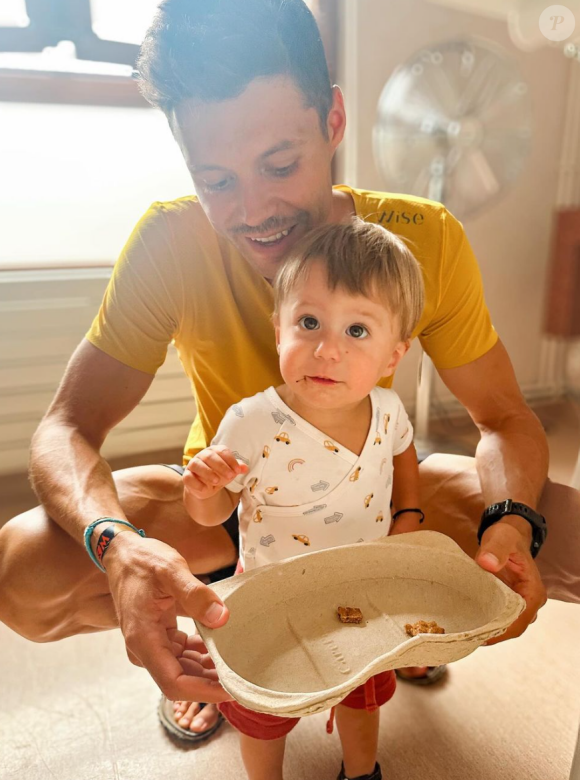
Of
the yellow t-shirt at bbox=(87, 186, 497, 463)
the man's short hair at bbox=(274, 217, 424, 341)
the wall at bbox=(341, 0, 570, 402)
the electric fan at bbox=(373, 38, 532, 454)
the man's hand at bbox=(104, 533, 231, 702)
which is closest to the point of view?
the man's hand at bbox=(104, 533, 231, 702)

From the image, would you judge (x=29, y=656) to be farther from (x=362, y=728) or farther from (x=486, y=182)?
(x=486, y=182)

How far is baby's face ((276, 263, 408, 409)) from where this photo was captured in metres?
0.86

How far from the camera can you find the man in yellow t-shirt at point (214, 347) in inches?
36.9

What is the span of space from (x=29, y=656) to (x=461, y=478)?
1.09m

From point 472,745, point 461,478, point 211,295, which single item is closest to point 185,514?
point 211,295

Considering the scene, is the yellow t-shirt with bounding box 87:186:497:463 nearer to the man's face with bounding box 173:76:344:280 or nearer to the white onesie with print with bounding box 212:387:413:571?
the man's face with bounding box 173:76:344:280

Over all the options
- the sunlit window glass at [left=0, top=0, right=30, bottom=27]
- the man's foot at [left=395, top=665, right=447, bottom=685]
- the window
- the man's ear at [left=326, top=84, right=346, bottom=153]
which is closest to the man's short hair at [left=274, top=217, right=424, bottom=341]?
the man's ear at [left=326, top=84, right=346, bottom=153]

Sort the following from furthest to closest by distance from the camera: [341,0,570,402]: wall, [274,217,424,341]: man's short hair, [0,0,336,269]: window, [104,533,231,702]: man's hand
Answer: [341,0,570,402]: wall → [0,0,336,269]: window → [274,217,424,341]: man's short hair → [104,533,231,702]: man's hand

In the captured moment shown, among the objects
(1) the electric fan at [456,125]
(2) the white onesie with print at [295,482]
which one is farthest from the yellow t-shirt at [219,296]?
(1) the electric fan at [456,125]

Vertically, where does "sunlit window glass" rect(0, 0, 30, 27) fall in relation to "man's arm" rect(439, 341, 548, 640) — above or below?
above

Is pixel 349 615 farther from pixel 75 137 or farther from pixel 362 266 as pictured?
pixel 75 137

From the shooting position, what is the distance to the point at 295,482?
3.04 ft

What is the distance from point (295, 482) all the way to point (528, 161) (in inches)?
93.6

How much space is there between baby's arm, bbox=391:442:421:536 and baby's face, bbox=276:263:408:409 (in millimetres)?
240
